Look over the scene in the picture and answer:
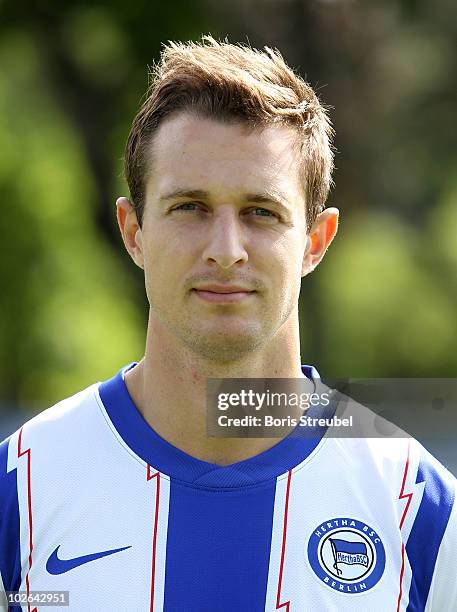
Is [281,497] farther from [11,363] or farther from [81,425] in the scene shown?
[11,363]

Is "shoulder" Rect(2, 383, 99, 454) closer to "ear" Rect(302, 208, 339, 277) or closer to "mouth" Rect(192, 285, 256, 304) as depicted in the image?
"mouth" Rect(192, 285, 256, 304)

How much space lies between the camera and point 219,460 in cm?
281

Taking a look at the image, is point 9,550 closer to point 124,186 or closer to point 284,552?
point 284,552

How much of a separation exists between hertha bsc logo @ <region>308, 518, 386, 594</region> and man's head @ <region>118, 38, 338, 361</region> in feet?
1.70

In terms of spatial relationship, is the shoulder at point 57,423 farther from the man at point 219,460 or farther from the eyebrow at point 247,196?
the eyebrow at point 247,196

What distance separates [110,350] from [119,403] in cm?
949

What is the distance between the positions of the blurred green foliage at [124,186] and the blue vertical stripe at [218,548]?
9.45 meters

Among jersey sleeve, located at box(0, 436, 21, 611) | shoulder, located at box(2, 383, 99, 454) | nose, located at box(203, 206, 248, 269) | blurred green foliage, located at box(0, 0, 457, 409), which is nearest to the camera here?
nose, located at box(203, 206, 248, 269)

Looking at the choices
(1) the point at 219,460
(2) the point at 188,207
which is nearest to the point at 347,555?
(1) the point at 219,460

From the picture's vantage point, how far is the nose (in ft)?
8.53

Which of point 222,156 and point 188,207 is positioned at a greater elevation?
point 222,156

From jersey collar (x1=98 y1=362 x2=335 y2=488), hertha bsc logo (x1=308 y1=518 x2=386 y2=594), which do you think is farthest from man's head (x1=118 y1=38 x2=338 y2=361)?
hertha bsc logo (x1=308 y1=518 x2=386 y2=594)

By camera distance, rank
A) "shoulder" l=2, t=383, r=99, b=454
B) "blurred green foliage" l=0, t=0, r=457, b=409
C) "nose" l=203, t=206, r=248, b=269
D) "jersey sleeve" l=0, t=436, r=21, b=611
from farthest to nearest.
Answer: "blurred green foliage" l=0, t=0, r=457, b=409, "shoulder" l=2, t=383, r=99, b=454, "jersey sleeve" l=0, t=436, r=21, b=611, "nose" l=203, t=206, r=248, b=269

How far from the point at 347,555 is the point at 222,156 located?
1063 millimetres
